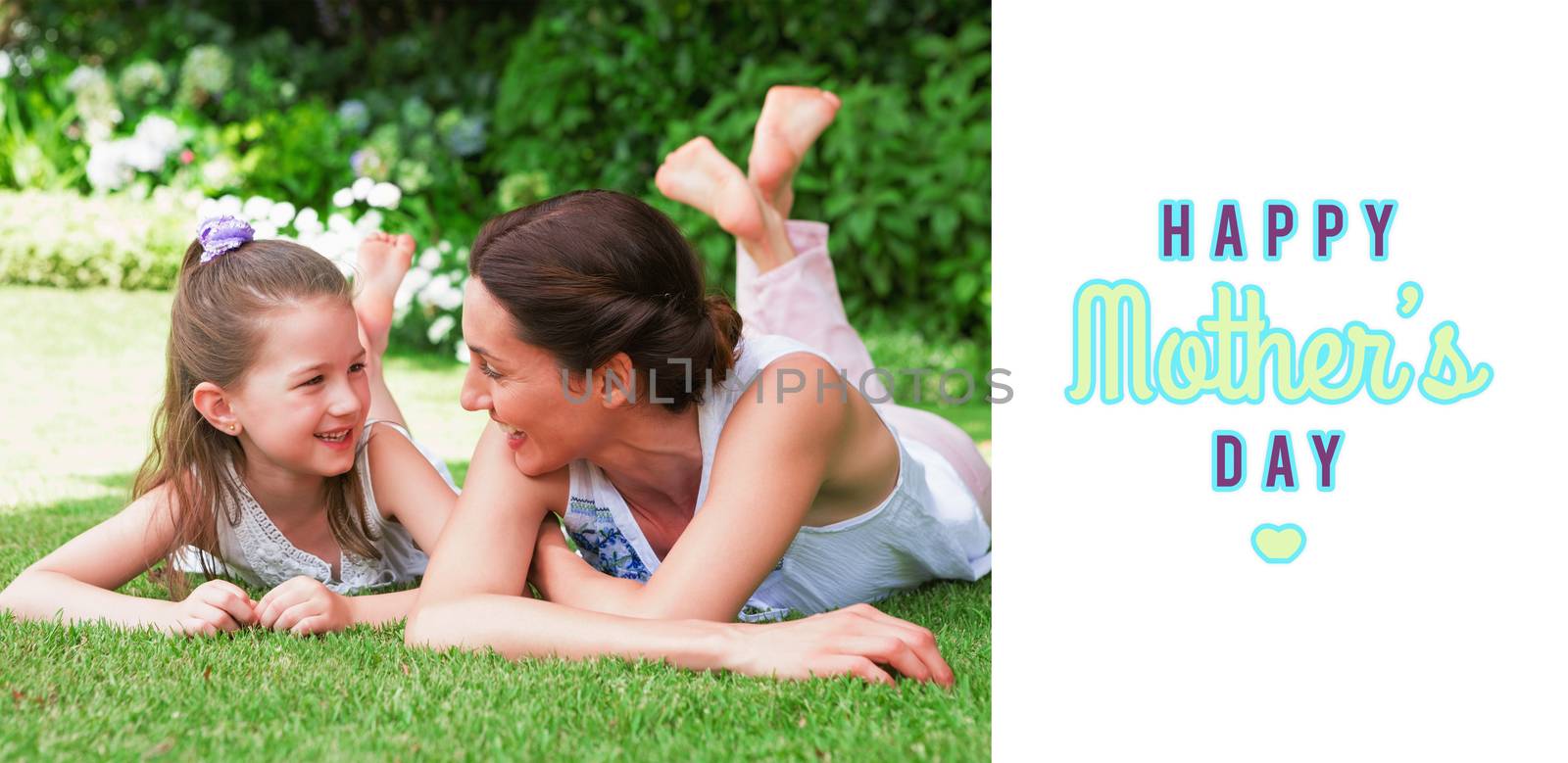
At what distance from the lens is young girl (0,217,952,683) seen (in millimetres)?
2648

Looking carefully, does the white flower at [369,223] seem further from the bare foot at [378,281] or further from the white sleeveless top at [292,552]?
the white sleeveless top at [292,552]

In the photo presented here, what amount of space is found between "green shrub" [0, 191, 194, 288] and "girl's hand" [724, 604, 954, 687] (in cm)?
601

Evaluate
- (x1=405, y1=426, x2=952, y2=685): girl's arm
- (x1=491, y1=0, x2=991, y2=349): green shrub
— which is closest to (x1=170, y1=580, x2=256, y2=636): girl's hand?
(x1=405, y1=426, x2=952, y2=685): girl's arm

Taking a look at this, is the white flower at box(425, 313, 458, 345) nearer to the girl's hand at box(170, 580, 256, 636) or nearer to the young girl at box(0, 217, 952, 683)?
the young girl at box(0, 217, 952, 683)

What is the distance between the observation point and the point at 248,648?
2.44m

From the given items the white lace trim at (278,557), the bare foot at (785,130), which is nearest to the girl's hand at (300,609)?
the white lace trim at (278,557)

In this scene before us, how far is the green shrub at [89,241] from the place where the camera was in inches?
291

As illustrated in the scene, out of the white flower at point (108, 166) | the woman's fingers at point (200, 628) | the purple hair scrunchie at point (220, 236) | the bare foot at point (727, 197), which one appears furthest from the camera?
the white flower at point (108, 166)

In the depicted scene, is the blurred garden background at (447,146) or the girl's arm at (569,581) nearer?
the girl's arm at (569,581)

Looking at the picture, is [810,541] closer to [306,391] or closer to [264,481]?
[306,391]

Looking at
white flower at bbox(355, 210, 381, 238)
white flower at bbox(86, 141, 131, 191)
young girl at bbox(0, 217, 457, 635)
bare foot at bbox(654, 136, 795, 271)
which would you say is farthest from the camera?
white flower at bbox(86, 141, 131, 191)
